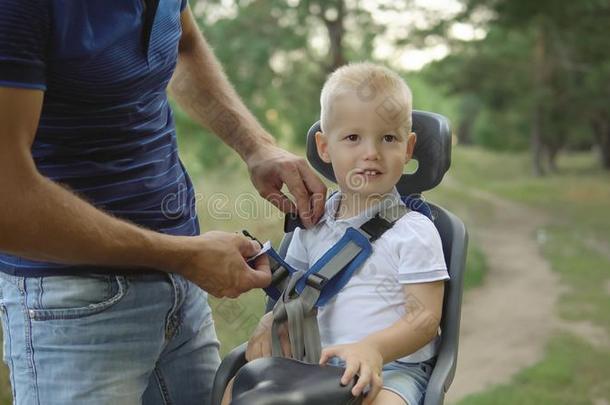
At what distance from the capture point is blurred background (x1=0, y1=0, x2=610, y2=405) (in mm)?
4988

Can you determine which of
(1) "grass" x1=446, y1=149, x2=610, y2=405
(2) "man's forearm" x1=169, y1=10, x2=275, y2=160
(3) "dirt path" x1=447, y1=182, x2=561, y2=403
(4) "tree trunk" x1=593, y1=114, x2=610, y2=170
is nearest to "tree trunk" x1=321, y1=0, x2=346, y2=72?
(3) "dirt path" x1=447, y1=182, x2=561, y2=403

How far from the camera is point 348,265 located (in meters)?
1.90

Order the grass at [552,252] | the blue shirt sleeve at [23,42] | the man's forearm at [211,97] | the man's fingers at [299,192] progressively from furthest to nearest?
the grass at [552,252] → the man's forearm at [211,97] → the man's fingers at [299,192] → the blue shirt sleeve at [23,42]

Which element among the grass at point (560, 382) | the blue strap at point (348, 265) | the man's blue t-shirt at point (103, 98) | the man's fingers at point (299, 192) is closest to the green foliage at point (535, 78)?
the grass at point (560, 382)

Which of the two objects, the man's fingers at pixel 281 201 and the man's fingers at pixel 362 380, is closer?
the man's fingers at pixel 362 380

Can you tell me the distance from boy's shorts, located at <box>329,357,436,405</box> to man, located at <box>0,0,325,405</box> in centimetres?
38

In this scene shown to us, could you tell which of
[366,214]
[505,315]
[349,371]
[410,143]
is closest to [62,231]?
[349,371]

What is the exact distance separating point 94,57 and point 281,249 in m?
0.87

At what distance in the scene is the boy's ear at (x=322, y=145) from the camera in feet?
6.62

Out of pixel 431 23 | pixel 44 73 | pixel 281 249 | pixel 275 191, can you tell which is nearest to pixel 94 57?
pixel 44 73

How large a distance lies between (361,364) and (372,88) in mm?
677

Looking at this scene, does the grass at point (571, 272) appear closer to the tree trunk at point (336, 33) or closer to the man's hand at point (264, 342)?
the man's hand at point (264, 342)

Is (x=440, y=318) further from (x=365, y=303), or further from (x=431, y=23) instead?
(x=431, y=23)

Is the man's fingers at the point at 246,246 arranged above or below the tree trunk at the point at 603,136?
above
